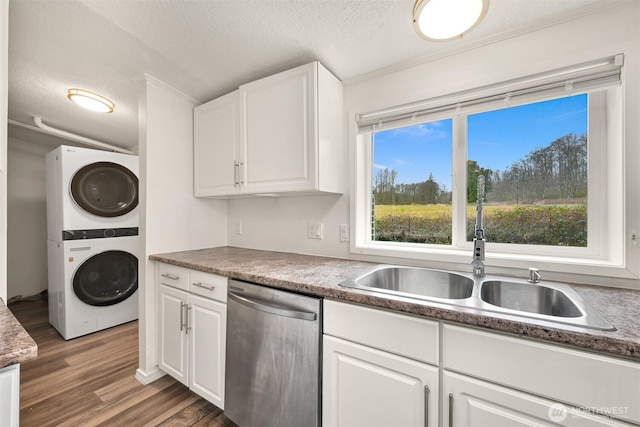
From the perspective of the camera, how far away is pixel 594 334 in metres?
0.68

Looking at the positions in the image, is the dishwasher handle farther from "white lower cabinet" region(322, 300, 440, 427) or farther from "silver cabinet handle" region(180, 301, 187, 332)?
"silver cabinet handle" region(180, 301, 187, 332)

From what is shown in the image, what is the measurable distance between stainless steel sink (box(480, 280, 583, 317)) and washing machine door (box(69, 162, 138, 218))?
10.6ft

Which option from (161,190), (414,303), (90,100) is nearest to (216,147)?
(161,190)

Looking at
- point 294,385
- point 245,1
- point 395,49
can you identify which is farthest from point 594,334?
point 245,1

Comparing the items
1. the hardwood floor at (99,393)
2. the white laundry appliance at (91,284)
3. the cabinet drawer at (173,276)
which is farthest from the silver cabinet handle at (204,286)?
the white laundry appliance at (91,284)

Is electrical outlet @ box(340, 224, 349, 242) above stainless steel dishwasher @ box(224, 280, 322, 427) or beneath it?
above

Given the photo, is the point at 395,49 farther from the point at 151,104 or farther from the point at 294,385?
the point at 294,385

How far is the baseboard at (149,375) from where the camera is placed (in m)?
1.81

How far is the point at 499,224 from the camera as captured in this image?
1.45 metres

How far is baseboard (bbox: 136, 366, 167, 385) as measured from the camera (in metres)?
1.81

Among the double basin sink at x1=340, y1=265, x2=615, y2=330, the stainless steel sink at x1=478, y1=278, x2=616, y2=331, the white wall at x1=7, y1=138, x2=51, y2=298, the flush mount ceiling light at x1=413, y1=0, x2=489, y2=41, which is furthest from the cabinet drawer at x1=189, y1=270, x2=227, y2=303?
the white wall at x1=7, y1=138, x2=51, y2=298

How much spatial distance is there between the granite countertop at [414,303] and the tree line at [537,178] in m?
0.49

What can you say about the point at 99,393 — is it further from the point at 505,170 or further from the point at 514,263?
the point at 505,170

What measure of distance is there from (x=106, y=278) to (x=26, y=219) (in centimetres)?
190
